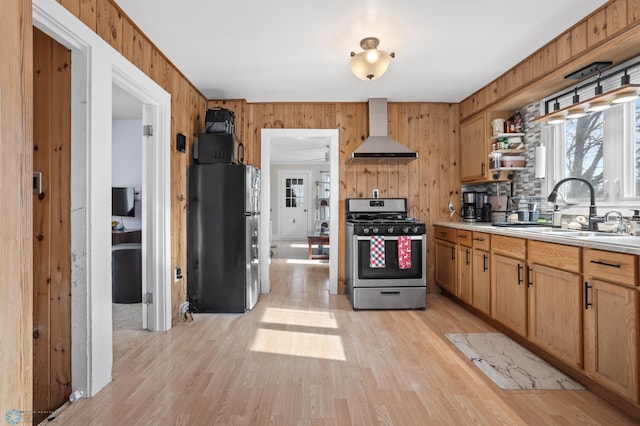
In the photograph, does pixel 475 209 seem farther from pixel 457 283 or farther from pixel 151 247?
pixel 151 247

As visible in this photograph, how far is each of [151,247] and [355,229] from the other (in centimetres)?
189

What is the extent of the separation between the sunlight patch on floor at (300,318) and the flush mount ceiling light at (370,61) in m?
2.11

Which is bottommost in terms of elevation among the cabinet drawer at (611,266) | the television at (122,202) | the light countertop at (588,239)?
the cabinet drawer at (611,266)

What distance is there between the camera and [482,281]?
9.68ft

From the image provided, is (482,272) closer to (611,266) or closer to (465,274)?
(465,274)

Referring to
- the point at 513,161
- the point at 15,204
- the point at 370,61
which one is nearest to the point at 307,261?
the point at 513,161

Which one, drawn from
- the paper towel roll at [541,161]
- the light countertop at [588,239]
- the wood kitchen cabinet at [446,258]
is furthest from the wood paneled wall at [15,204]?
the paper towel roll at [541,161]

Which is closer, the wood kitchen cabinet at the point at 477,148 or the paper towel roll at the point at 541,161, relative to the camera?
the paper towel roll at the point at 541,161

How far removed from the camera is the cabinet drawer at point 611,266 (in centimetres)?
156

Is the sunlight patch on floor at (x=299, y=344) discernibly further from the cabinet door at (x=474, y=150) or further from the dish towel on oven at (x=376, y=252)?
the cabinet door at (x=474, y=150)

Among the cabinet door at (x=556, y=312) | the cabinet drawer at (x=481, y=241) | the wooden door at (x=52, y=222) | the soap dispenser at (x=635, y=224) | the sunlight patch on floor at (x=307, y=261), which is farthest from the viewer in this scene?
the sunlight patch on floor at (x=307, y=261)

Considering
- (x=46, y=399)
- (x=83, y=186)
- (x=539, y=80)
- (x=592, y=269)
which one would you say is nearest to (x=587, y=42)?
(x=539, y=80)

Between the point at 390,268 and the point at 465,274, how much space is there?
0.72 metres

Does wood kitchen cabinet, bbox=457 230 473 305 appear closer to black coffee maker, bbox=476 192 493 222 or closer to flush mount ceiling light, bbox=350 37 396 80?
black coffee maker, bbox=476 192 493 222
